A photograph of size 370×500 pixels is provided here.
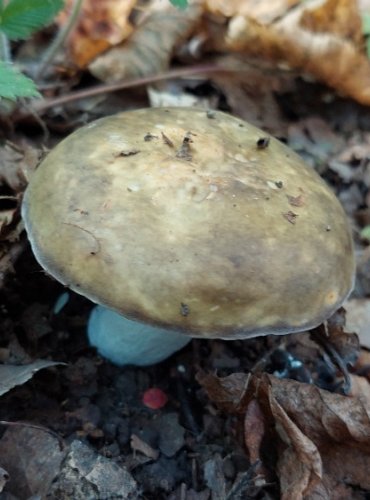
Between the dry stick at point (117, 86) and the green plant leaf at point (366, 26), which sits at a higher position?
the green plant leaf at point (366, 26)

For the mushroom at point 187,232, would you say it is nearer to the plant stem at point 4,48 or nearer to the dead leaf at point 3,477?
the dead leaf at point 3,477

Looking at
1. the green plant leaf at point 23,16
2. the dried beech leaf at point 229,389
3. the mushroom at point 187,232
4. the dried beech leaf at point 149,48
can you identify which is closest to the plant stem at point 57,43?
the dried beech leaf at point 149,48

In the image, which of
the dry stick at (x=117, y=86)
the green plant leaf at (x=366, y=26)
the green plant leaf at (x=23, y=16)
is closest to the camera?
the green plant leaf at (x=23, y=16)

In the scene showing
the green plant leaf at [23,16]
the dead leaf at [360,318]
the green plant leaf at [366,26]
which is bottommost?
the dead leaf at [360,318]

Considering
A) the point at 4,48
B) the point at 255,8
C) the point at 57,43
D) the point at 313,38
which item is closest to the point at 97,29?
the point at 57,43

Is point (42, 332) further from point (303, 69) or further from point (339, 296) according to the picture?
point (303, 69)

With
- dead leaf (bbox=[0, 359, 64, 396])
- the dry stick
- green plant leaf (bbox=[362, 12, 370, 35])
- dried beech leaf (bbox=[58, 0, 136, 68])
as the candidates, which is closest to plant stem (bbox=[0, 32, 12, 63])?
the dry stick

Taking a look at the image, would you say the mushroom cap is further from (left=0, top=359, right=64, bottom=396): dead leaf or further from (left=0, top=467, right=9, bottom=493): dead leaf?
(left=0, top=467, right=9, bottom=493): dead leaf

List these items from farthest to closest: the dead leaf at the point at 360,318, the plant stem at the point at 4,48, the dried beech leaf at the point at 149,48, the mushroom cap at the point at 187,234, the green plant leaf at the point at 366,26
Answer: the green plant leaf at the point at 366,26
the dried beech leaf at the point at 149,48
the plant stem at the point at 4,48
the dead leaf at the point at 360,318
the mushroom cap at the point at 187,234

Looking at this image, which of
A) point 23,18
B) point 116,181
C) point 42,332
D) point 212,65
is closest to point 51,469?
point 42,332
